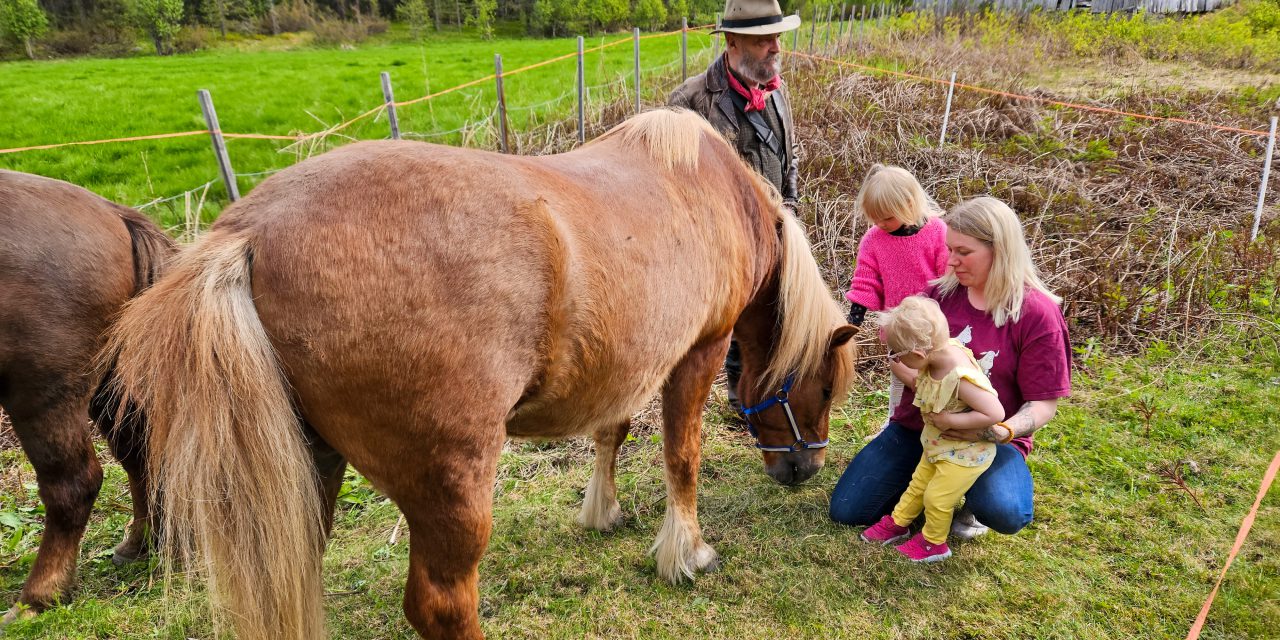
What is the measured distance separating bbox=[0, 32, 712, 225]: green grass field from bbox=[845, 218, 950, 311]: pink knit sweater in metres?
3.77

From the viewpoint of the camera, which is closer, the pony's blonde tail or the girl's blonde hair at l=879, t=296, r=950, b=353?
the pony's blonde tail

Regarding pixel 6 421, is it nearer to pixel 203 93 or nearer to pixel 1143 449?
pixel 203 93

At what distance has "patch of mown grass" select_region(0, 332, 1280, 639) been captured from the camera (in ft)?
8.17

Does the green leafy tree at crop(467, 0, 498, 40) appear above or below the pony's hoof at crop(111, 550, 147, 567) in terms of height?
above

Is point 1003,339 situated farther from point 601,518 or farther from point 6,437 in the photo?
point 6,437

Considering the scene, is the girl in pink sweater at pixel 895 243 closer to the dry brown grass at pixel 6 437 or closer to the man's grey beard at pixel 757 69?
the man's grey beard at pixel 757 69

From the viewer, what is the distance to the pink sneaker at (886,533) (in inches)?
114

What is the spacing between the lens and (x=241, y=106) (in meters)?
12.5

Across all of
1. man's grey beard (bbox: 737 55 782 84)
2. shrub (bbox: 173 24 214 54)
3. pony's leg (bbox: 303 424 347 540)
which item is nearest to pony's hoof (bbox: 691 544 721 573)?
pony's leg (bbox: 303 424 347 540)

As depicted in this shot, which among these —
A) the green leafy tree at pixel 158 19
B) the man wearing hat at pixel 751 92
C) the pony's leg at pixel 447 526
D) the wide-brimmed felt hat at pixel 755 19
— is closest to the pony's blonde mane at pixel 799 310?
the man wearing hat at pixel 751 92

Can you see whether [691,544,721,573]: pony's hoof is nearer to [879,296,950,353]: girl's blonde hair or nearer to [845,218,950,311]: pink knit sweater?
[879,296,950,353]: girl's blonde hair

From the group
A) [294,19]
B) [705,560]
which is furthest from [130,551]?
[294,19]

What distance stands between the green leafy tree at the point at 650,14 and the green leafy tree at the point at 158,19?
24761mm

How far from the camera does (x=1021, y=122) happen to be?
304 inches
